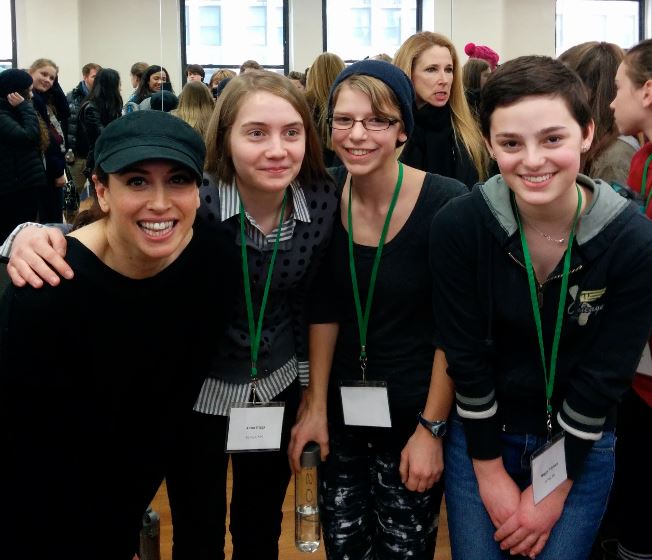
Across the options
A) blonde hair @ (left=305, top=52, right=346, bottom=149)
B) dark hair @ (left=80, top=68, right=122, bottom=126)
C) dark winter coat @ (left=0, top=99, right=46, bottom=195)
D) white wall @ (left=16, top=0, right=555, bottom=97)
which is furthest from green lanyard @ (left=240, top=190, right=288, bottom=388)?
white wall @ (left=16, top=0, right=555, bottom=97)

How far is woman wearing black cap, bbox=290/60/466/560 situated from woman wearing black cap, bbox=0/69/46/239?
12.3 ft

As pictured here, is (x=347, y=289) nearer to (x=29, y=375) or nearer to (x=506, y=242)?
(x=506, y=242)

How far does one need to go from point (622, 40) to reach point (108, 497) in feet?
40.3

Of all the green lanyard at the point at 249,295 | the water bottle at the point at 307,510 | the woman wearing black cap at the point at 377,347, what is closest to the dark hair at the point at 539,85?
the woman wearing black cap at the point at 377,347

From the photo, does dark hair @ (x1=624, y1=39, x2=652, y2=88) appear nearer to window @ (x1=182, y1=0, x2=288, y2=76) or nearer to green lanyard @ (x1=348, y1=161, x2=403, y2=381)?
green lanyard @ (x1=348, y1=161, x2=403, y2=381)

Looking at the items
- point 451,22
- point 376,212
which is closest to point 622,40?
point 451,22

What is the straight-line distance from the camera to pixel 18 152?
5.03m

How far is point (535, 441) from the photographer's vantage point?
162 centimetres

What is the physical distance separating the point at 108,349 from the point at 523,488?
937mm

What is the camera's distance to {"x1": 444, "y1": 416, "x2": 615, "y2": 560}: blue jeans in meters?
1.57

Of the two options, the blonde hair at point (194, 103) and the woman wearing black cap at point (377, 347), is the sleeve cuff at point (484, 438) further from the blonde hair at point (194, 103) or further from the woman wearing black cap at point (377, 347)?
the blonde hair at point (194, 103)

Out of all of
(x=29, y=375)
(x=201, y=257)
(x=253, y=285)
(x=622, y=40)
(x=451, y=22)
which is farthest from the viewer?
(x=622, y=40)

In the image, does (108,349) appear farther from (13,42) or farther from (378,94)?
(13,42)

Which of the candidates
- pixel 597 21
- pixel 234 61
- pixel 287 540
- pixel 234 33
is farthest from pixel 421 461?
pixel 597 21
